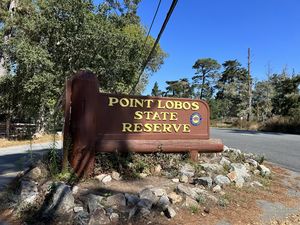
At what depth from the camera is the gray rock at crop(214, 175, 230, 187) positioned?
570 centimetres

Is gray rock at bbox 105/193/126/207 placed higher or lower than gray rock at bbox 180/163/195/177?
lower

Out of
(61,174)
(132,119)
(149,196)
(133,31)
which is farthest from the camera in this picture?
(133,31)

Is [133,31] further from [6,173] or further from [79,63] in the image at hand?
[6,173]

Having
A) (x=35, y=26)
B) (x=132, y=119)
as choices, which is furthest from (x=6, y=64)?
(x=132, y=119)

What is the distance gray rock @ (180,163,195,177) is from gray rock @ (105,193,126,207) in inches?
68.6

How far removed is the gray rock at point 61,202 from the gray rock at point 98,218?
0.37m

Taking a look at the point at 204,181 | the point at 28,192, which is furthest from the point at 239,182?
the point at 28,192

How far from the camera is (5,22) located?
1850 centimetres

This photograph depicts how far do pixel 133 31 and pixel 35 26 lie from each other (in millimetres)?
11783

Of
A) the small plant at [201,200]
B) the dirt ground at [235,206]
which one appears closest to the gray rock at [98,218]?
the dirt ground at [235,206]

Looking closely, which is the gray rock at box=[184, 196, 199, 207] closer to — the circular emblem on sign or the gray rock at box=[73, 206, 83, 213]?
the gray rock at box=[73, 206, 83, 213]

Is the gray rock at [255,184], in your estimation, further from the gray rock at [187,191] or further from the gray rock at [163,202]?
the gray rock at [163,202]

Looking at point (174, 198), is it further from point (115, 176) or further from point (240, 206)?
point (115, 176)

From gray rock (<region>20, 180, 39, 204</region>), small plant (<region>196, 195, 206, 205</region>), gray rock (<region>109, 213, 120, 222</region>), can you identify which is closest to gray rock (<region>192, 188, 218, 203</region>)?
small plant (<region>196, 195, 206, 205</region>)
